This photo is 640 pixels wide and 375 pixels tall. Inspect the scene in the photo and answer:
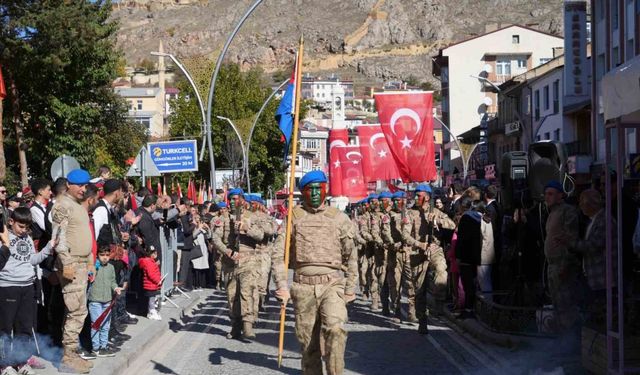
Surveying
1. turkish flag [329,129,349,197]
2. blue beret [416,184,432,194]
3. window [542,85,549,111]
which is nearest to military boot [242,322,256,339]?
blue beret [416,184,432,194]

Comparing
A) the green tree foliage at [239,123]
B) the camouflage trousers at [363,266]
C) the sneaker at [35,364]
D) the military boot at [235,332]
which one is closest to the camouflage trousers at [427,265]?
the military boot at [235,332]

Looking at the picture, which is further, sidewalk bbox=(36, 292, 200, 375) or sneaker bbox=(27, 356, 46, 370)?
sidewalk bbox=(36, 292, 200, 375)

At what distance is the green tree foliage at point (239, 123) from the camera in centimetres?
7750

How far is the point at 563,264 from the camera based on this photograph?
1240 centimetres

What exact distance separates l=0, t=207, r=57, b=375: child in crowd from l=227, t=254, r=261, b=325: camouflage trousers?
192 inches

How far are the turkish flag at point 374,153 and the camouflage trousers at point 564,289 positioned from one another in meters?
19.4

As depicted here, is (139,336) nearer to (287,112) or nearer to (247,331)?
(247,331)

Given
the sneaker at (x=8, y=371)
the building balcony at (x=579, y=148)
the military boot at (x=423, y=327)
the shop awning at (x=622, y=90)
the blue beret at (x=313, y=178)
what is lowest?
the military boot at (x=423, y=327)

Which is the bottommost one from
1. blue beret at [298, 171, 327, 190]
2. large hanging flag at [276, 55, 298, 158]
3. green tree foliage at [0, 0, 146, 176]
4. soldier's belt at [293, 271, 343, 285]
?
soldier's belt at [293, 271, 343, 285]

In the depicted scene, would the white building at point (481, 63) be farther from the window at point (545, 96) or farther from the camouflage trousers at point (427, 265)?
the camouflage trousers at point (427, 265)

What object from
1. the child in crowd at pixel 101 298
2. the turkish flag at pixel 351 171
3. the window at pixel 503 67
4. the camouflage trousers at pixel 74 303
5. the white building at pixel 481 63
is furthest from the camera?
the window at pixel 503 67

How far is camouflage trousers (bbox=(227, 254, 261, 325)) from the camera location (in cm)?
1517

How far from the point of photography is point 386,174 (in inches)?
1256

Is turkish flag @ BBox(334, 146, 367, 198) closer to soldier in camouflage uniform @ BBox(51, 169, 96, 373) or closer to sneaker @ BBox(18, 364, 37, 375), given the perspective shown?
soldier in camouflage uniform @ BBox(51, 169, 96, 373)
